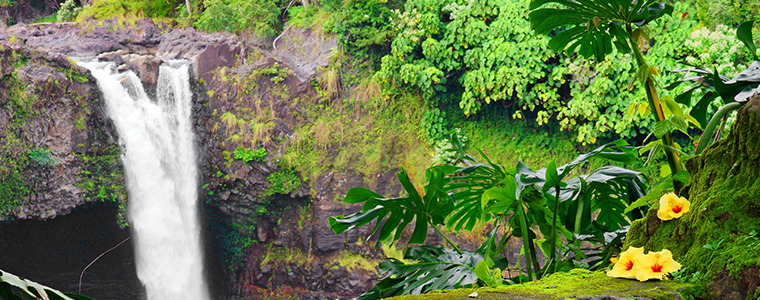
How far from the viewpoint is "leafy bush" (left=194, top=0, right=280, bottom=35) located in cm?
682

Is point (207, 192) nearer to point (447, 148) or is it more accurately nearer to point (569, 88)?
point (447, 148)

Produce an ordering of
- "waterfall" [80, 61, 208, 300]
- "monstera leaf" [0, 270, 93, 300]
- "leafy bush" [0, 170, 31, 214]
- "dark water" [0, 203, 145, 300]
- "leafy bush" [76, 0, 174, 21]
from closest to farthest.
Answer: "monstera leaf" [0, 270, 93, 300]
"leafy bush" [0, 170, 31, 214]
"dark water" [0, 203, 145, 300]
"waterfall" [80, 61, 208, 300]
"leafy bush" [76, 0, 174, 21]

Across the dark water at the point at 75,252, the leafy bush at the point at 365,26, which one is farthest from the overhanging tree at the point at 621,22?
the dark water at the point at 75,252

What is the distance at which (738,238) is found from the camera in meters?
0.52

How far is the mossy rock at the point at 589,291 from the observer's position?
48 centimetres

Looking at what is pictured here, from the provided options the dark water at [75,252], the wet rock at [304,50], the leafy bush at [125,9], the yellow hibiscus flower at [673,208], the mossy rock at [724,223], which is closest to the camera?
the mossy rock at [724,223]

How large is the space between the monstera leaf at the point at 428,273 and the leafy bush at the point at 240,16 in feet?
20.8

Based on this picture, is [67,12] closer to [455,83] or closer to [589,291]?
[455,83]

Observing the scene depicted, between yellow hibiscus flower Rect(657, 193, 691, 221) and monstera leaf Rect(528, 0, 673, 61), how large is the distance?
34cm

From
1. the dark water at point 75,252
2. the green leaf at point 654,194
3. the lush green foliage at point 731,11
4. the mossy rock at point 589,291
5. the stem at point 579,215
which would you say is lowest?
the dark water at point 75,252

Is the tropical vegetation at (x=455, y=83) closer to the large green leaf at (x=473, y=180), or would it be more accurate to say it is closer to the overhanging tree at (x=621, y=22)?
the large green leaf at (x=473, y=180)

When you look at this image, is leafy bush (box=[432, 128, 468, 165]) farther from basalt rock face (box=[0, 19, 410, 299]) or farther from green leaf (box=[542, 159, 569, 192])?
green leaf (box=[542, 159, 569, 192])

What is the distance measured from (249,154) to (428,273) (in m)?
5.31

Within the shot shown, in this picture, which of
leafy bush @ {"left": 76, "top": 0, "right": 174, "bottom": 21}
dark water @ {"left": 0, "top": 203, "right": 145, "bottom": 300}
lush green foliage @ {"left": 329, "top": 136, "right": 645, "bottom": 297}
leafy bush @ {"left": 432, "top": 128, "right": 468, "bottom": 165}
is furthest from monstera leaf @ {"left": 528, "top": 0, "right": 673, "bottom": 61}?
leafy bush @ {"left": 76, "top": 0, "right": 174, "bottom": 21}
